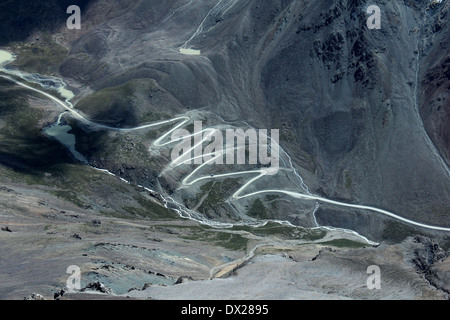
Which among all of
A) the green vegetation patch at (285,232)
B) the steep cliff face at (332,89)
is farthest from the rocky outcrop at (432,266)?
the steep cliff face at (332,89)

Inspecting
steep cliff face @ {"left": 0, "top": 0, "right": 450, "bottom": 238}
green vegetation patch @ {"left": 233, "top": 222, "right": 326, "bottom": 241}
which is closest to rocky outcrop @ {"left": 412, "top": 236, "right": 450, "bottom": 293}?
green vegetation patch @ {"left": 233, "top": 222, "right": 326, "bottom": 241}

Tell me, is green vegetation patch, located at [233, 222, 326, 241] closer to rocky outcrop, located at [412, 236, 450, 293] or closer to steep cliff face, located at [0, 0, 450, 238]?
steep cliff face, located at [0, 0, 450, 238]

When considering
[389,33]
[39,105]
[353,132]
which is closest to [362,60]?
[389,33]

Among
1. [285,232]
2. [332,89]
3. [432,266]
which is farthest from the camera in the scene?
[332,89]

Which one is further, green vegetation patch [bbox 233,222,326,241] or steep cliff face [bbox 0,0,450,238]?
steep cliff face [bbox 0,0,450,238]

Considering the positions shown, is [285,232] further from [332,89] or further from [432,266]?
[432,266]

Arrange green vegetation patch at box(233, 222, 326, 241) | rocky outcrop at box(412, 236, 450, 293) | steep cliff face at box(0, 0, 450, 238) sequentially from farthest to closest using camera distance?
steep cliff face at box(0, 0, 450, 238)
green vegetation patch at box(233, 222, 326, 241)
rocky outcrop at box(412, 236, 450, 293)

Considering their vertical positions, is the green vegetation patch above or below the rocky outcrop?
above

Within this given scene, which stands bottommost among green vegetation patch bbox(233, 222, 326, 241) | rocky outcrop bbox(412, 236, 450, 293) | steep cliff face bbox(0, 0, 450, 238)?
rocky outcrop bbox(412, 236, 450, 293)

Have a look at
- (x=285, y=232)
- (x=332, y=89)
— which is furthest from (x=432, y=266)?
(x=332, y=89)
